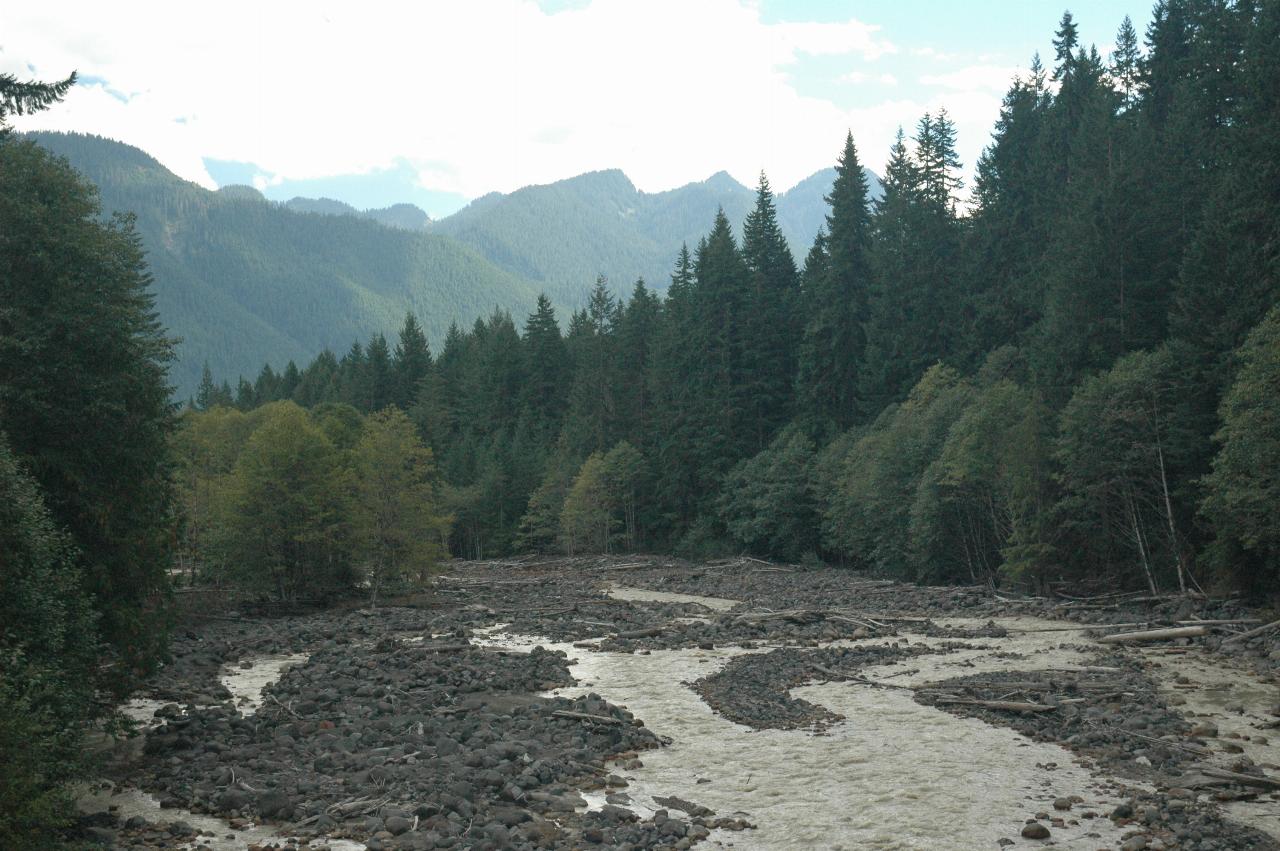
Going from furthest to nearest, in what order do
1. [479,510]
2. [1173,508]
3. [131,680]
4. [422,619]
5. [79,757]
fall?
1. [479,510]
2. [422,619]
3. [1173,508]
4. [131,680]
5. [79,757]

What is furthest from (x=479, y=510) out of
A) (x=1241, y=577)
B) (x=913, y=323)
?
(x=1241, y=577)

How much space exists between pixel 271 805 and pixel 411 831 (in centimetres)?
257

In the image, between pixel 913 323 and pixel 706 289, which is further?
pixel 706 289

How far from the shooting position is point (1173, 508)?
3450 centimetres

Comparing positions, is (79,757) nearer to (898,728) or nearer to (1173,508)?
(898,728)

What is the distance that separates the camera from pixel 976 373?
2296 inches

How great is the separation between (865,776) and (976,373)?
4695 cm

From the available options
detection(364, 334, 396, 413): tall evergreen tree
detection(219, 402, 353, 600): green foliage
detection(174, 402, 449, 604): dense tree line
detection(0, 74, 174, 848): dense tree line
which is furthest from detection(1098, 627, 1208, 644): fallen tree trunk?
detection(364, 334, 396, 413): tall evergreen tree

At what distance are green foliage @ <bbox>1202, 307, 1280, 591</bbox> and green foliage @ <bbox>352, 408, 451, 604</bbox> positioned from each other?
3228 cm

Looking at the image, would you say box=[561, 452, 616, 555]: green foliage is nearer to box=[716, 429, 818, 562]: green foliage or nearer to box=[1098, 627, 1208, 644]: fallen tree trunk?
box=[716, 429, 818, 562]: green foliage

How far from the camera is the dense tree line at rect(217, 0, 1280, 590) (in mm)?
33719

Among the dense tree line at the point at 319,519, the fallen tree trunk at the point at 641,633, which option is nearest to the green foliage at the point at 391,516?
the dense tree line at the point at 319,519

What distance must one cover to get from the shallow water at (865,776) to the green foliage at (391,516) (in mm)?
23082

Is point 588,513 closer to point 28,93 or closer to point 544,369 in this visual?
point 544,369
